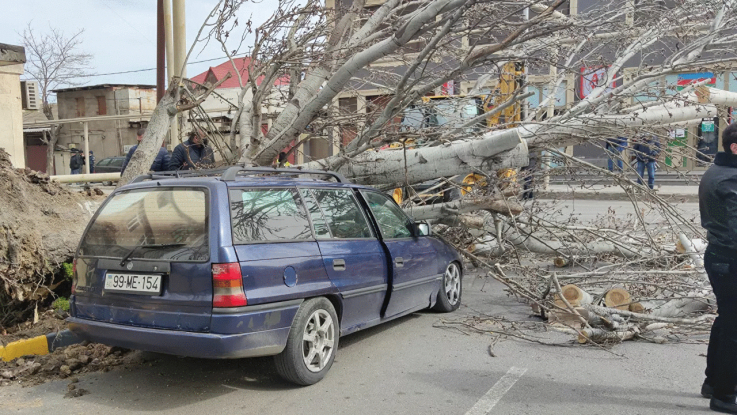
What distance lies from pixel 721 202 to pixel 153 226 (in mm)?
3847

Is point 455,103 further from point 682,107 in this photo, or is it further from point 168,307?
point 168,307

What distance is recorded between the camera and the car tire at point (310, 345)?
4.48 meters

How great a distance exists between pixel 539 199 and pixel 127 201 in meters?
5.58

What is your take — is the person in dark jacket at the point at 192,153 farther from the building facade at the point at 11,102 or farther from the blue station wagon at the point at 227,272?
the blue station wagon at the point at 227,272

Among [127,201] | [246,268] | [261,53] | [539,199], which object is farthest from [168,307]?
[539,199]

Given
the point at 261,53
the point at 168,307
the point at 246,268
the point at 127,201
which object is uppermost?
the point at 261,53

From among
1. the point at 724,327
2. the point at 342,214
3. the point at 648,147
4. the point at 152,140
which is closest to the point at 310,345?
the point at 342,214

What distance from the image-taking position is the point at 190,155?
930 centimetres

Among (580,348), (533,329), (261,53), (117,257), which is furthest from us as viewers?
(261,53)

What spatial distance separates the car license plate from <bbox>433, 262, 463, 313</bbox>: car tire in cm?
332

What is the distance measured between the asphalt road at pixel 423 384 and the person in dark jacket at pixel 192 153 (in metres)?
4.15

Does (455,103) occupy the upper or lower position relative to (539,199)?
upper

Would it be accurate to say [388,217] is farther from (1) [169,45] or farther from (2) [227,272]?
(1) [169,45]

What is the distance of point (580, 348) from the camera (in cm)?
552
